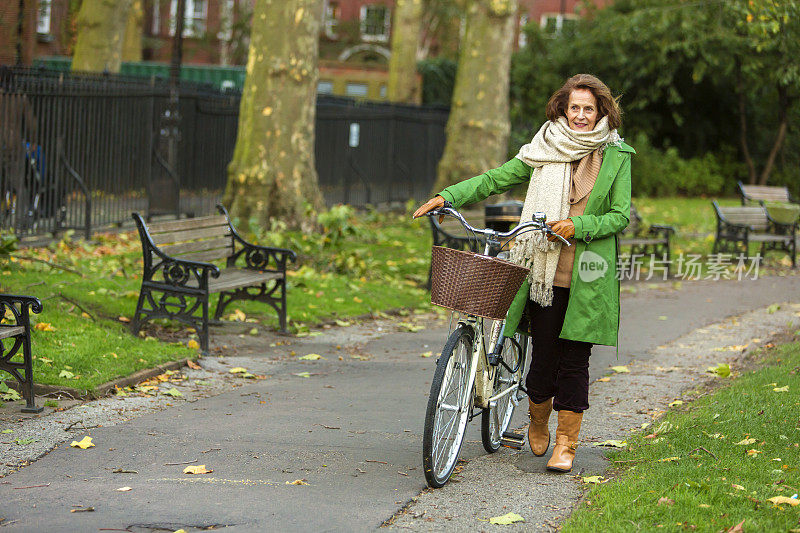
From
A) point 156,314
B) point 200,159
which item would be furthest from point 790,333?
point 200,159

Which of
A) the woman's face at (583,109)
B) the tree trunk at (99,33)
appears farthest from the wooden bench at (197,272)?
the tree trunk at (99,33)

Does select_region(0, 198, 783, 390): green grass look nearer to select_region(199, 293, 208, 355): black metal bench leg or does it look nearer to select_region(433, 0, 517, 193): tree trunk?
select_region(199, 293, 208, 355): black metal bench leg

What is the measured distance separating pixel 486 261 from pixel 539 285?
0.59 meters

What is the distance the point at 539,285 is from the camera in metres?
5.22

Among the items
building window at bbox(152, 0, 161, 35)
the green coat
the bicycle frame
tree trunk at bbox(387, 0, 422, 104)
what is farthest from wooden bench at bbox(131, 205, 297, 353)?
building window at bbox(152, 0, 161, 35)

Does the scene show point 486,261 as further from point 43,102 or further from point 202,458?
point 43,102

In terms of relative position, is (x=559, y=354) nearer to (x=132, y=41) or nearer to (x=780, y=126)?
(x=780, y=126)

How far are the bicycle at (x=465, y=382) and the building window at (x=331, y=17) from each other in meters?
44.9

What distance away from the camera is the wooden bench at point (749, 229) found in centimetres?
1502

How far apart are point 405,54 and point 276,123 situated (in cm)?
1747

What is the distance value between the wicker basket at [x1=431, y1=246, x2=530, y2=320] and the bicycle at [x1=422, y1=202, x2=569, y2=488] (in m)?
0.10

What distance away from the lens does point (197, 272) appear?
8477 millimetres

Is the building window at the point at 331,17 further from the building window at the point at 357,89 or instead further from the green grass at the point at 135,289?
the green grass at the point at 135,289

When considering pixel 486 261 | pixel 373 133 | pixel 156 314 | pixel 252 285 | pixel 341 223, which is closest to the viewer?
pixel 486 261
